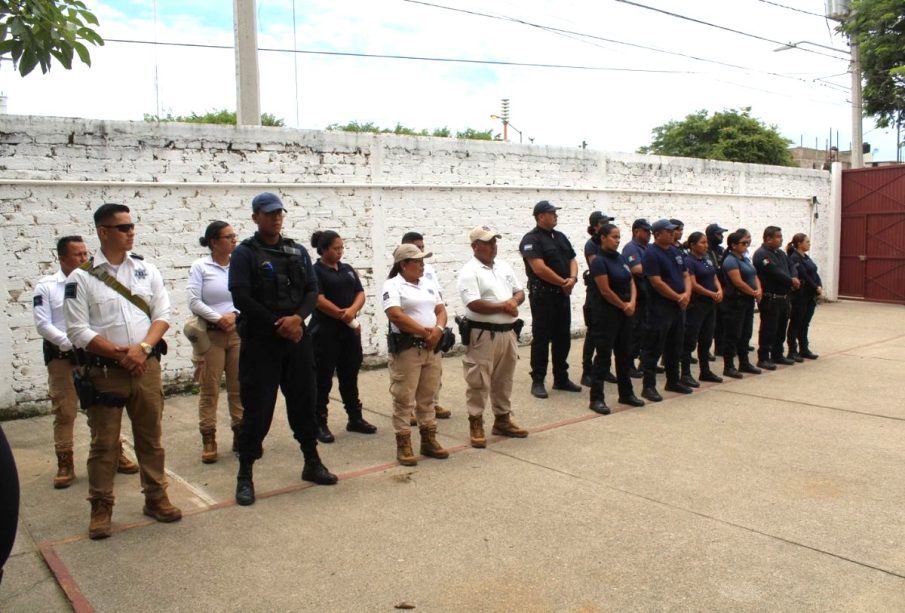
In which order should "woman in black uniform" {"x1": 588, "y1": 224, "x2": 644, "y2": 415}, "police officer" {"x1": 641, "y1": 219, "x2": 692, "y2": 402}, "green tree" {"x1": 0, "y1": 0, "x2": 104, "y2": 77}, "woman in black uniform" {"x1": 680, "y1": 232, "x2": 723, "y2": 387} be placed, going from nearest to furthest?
"green tree" {"x1": 0, "y1": 0, "x2": 104, "y2": 77}, "woman in black uniform" {"x1": 588, "y1": 224, "x2": 644, "y2": 415}, "police officer" {"x1": 641, "y1": 219, "x2": 692, "y2": 402}, "woman in black uniform" {"x1": 680, "y1": 232, "x2": 723, "y2": 387}

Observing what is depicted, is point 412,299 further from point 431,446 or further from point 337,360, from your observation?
point 337,360

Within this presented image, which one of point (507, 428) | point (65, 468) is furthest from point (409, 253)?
point (65, 468)

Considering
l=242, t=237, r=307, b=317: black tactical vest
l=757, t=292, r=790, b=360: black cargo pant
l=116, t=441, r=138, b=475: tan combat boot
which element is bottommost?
l=116, t=441, r=138, b=475: tan combat boot

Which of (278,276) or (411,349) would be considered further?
(411,349)

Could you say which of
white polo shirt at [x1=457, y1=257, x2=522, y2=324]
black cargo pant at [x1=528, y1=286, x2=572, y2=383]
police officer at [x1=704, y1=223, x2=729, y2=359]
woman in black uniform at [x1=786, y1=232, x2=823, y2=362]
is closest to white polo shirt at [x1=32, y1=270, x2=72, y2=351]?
white polo shirt at [x1=457, y1=257, x2=522, y2=324]

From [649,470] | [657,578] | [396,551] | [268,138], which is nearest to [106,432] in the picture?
[396,551]

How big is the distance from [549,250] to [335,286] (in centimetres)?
240

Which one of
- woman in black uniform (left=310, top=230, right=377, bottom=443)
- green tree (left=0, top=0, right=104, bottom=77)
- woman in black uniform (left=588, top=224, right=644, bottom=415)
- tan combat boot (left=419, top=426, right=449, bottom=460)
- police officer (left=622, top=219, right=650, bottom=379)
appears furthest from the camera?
police officer (left=622, top=219, right=650, bottom=379)

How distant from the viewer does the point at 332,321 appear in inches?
244

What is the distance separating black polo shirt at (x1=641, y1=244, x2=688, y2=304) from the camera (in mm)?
7594

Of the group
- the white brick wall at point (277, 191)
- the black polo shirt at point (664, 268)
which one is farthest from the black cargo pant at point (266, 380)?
the black polo shirt at point (664, 268)

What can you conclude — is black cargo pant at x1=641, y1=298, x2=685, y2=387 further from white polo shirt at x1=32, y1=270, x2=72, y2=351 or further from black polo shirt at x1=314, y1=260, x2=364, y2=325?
white polo shirt at x1=32, y1=270, x2=72, y2=351

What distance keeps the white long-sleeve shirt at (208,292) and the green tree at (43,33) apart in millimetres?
2541

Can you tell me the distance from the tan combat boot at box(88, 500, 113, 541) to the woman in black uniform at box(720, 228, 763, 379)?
678 centimetres
